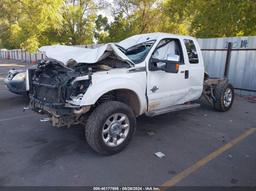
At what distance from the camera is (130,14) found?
24906mm

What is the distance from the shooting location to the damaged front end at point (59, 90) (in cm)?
344

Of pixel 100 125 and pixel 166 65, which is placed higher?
pixel 166 65

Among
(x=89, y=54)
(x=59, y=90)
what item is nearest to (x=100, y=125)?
(x=59, y=90)

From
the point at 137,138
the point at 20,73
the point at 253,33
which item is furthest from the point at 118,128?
the point at 253,33

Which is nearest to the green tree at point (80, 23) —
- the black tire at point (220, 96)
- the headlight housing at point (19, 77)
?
the headlight housing at point (19, 77)

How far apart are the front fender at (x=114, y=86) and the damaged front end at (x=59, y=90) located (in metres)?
0.12

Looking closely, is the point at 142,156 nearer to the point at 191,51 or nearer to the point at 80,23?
the point at 191,51

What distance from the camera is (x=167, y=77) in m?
4.56

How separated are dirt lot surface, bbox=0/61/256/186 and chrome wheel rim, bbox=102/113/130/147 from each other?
24 cm

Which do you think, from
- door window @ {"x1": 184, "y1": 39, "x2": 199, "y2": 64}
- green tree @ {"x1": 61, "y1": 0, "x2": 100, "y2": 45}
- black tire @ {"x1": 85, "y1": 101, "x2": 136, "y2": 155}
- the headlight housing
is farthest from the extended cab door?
green tree @ {"x1": 61, "y1": 0, "x2": 100, "y2": 45}

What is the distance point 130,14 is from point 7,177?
79.3ft

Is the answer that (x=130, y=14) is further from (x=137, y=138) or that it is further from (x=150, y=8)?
(x=137, y=138)

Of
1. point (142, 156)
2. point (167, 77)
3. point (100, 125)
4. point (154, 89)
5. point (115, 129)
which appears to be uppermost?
point (167, 77)

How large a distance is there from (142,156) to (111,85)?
4.27ft
